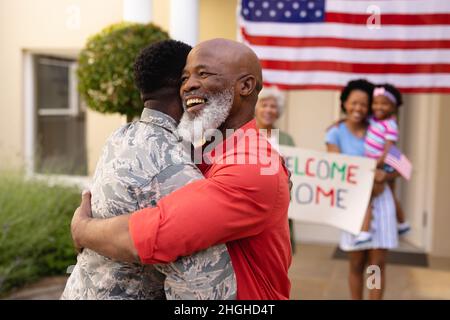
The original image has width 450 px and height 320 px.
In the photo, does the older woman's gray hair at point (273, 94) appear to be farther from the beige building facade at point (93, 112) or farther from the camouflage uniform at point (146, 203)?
the camouflage uniform at point (146, 203)

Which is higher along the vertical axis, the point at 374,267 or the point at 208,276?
the point at 208,276

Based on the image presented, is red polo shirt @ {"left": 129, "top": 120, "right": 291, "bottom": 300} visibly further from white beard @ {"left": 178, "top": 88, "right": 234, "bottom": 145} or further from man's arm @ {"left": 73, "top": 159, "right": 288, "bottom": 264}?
→ white beard @ {"left": 178, "top": 88, "right": 234, "bottom": 145}

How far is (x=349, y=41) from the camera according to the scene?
16.1 feet

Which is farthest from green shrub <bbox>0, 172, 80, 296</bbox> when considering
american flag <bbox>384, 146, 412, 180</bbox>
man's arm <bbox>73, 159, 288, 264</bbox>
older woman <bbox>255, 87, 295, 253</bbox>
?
man's arm <bbox>73, 159, 288, 264</bbox>

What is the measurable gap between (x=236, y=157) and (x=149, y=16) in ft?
13.9

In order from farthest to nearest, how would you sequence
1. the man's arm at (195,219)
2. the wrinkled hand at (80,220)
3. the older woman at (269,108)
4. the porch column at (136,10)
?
the porch column at (136,10), the older woman at (269,108), the wrinkled hand at (80,220), the man's arm at (195,219)

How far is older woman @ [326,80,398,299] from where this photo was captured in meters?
5.04

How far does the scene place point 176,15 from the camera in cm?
518

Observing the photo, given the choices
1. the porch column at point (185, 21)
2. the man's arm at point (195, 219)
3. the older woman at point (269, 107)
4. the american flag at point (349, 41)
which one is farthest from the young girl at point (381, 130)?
the man's arm at point (195, 219)

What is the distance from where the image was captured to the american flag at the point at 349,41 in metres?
4.76

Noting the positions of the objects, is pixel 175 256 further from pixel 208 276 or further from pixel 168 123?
pixel 168 123

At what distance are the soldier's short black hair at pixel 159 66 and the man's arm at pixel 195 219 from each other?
1.24 feet

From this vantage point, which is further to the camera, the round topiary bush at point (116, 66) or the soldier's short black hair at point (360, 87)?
the round topiary bush at point (116, 66)
